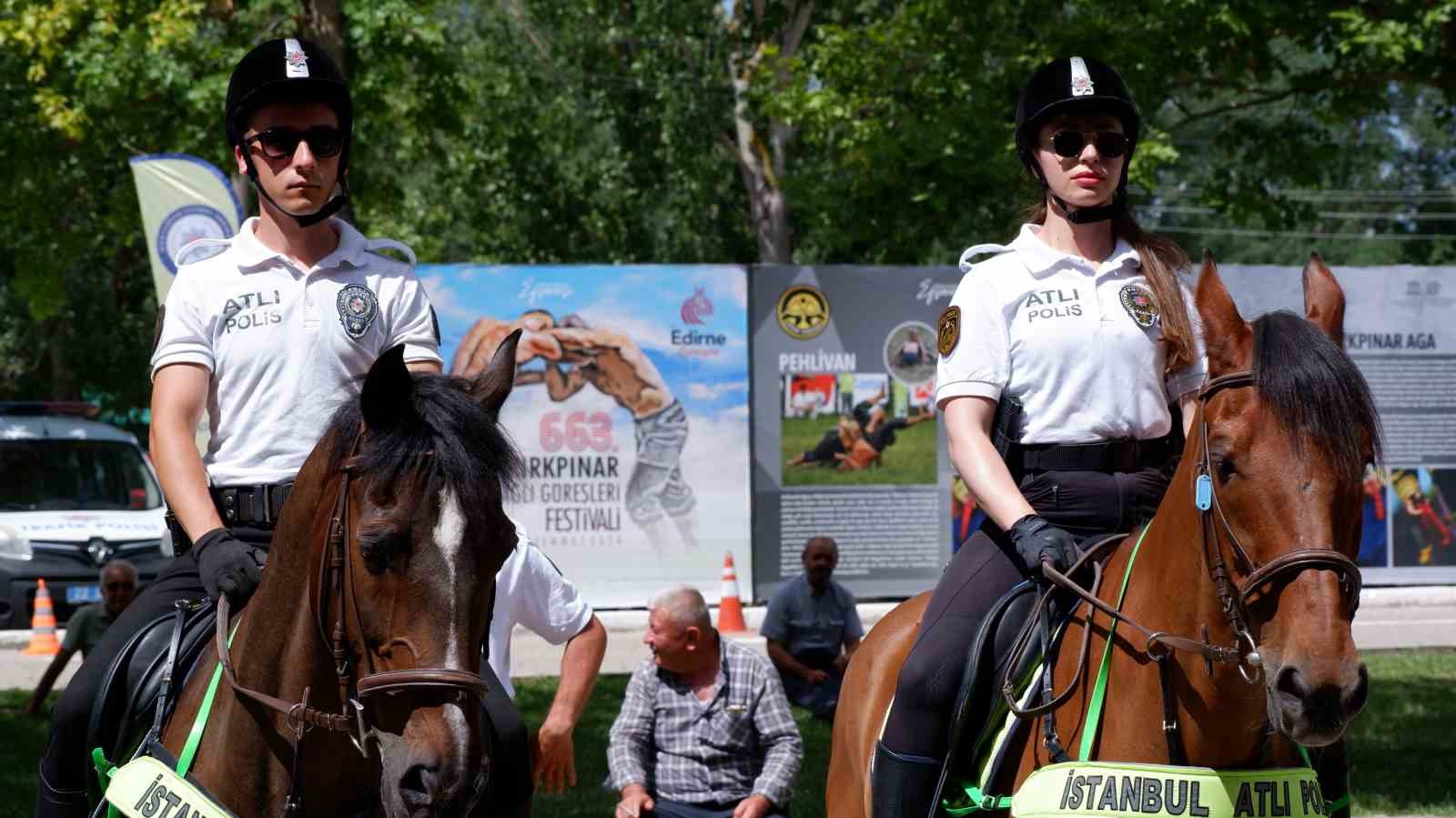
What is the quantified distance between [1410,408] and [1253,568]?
55.6 ft

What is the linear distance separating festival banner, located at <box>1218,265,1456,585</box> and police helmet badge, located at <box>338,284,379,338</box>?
16.7 meters

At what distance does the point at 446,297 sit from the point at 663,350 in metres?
2.30

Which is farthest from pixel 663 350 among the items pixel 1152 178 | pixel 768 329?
pixel 1152 178

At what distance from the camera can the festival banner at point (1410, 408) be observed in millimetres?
19422

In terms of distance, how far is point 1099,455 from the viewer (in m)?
4.77

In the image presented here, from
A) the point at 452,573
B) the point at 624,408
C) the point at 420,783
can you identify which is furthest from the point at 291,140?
the point at 624,408

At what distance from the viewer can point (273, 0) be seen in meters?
19.3

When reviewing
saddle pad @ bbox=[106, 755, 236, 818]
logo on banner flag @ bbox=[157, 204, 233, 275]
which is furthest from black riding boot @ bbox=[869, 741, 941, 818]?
logo on banner flag @ bbox=[157, 204, 233, 275]

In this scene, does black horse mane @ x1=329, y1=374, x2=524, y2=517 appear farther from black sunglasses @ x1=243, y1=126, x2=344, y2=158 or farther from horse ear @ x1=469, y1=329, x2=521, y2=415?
black sunglasses @ x1=243, y1=126, x2=344, y2=158

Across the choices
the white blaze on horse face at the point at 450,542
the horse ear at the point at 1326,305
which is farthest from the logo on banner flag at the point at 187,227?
the horse ear at the point at 1326,305

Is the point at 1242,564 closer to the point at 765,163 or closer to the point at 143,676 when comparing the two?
the point at 143,676

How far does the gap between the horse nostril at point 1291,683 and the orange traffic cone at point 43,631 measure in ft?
49.9

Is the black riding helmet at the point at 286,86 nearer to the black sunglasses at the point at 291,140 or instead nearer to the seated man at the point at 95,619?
the black sunglasses at the point at 291,140

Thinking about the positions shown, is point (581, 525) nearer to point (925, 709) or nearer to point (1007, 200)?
point (1007, 200)
